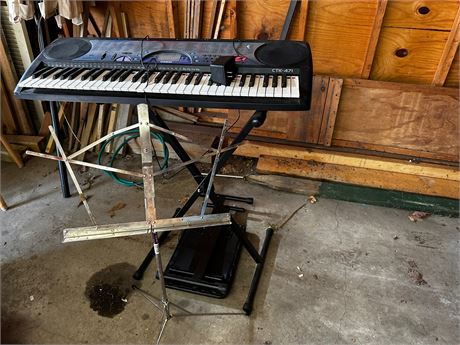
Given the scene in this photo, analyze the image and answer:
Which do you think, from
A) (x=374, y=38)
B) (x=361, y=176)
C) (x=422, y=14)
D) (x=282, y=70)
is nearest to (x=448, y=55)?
(x=422, y=14)

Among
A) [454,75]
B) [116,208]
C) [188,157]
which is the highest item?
[454,75]

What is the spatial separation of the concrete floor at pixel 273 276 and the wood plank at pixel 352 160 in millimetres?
335

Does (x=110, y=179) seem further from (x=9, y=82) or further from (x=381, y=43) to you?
(x=381, y=43)

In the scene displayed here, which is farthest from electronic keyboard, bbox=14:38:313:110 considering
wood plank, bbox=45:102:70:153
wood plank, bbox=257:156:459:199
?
wood plank, bbox=257:156:459:199

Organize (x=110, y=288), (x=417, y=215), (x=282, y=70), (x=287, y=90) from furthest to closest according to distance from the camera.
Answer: (x=417, y=215), (x=110, y=288), (x=282, y=70), (x=287, y=90)

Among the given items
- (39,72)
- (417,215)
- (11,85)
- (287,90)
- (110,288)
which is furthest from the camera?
(11,85)

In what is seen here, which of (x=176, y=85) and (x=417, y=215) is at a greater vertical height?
(x=176, y=85)

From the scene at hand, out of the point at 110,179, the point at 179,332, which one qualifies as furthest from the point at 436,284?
the point at 110,179

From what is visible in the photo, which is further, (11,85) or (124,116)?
(124,116)

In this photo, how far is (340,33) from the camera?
242 cm

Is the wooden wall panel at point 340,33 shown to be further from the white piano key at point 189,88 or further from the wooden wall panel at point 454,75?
the white piano key at point 189,88

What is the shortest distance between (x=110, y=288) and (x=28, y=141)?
1.54 m

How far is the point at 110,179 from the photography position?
2654 millimetres

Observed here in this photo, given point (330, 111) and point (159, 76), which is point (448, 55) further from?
point (159, 76)
